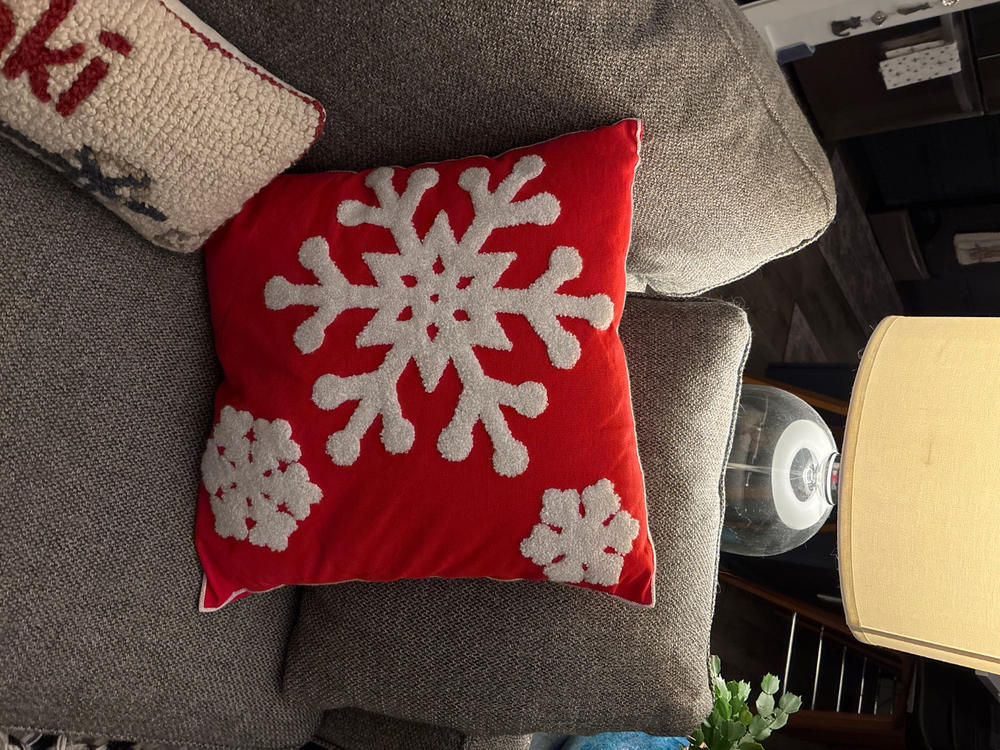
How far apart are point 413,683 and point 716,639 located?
4.09 ft

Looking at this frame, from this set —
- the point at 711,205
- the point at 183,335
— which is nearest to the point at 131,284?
the point at 183,335

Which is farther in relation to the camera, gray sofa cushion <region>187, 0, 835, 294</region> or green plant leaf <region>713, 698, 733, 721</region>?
green plant leaf <region>713, 698, 733, 721</region>

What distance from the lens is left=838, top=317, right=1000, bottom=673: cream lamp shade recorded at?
0.85 metres

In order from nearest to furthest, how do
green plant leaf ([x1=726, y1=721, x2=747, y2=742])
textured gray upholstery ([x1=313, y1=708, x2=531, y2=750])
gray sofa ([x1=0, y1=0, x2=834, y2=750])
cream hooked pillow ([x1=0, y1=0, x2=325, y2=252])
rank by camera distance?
cream hooked pillow ([x1=0, y1=0, x2=325, y2=252])
gray sofa ([x1=0, y1=0, x2=834, y2=750])
textured gray upholstery ([x1=313, y1=708, x2=531, y2=750])
green plant leaf ([x1=726, y1=721, x2=747, y2=742])

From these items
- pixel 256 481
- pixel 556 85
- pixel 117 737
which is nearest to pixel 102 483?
pixel 256 481

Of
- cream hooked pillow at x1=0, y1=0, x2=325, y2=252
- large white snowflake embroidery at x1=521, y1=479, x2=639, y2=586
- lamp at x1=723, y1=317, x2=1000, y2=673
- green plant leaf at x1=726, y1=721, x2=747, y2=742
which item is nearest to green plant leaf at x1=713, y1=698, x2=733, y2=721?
green plant leaf at x1=726, y1=721, x2=747, y2=742

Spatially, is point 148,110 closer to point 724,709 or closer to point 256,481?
point 256,481

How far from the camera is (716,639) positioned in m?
2.04

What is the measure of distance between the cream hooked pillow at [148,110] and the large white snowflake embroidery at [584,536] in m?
0.53

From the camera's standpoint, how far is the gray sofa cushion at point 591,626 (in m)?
1.00

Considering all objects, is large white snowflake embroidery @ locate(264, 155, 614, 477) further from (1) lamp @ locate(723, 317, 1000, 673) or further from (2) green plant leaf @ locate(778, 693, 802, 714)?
(2) green plant leaf @ locate(778, 693, 802, 714)

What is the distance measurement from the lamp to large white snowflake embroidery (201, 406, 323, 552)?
0.64 m

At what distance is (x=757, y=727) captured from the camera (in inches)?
52.6

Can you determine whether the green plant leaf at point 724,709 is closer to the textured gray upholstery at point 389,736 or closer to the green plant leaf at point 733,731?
the green plant leaf at point 733,731
